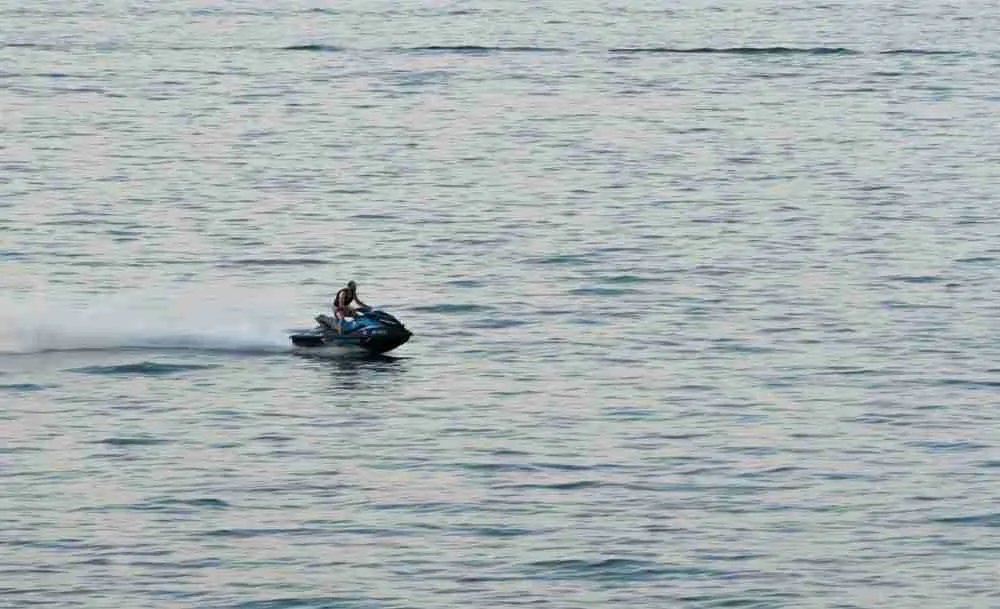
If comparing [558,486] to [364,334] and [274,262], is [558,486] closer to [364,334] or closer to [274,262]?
[364,334]

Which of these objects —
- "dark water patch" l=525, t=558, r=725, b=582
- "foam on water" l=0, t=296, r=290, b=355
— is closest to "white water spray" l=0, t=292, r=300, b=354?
"foam on water" l=0, t=296, r=290, b=355

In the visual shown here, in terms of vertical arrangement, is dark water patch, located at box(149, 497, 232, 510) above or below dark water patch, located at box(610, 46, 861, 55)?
below

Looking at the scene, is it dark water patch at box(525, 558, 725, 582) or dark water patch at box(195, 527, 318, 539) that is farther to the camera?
dark water patch at box(195, 527, 318, 539)

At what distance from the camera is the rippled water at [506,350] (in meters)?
49.1

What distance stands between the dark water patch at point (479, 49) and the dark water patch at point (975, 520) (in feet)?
384

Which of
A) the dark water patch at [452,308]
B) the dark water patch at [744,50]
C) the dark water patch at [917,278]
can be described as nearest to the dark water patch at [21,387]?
the dark water patch at [452,308]

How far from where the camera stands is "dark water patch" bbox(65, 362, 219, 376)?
2645 inches

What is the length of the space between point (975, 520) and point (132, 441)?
20546 mm

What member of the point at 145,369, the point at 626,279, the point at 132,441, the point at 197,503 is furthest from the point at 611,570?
the point at 626,279

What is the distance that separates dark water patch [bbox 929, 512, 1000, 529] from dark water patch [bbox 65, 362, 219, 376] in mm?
24314

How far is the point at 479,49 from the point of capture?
6629 inches

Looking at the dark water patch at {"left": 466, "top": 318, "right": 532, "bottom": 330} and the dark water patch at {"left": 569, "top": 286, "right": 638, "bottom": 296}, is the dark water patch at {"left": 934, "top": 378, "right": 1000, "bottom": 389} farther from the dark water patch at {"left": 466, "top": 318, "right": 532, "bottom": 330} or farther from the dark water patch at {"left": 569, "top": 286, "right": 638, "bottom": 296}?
the dark water patch at {"left": 569, "top": 286, "right": 638, "bottom": 296}

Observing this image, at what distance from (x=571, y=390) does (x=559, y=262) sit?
22.9m

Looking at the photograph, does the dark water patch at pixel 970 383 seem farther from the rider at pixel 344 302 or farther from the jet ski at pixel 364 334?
the rider at pixel 344 302
